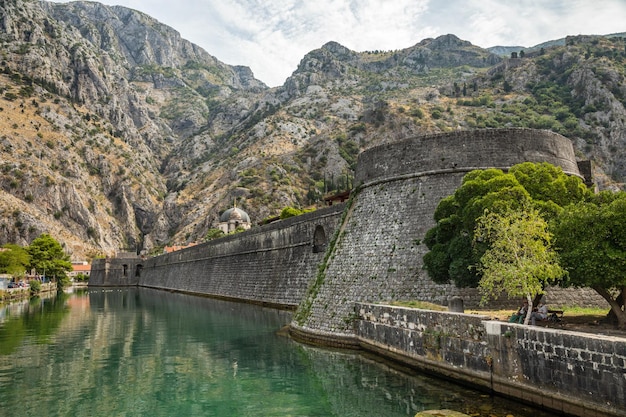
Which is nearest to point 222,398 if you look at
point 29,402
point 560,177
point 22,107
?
point 29,402

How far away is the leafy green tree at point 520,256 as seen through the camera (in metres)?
12.0

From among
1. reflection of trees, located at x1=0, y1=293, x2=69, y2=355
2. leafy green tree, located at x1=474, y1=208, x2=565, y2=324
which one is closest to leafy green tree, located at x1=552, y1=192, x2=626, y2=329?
leafy green tree, located at x1=474, y1=208, x2=565, y2=324

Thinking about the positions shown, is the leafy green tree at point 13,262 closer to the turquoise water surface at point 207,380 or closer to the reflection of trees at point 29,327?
the reflection of trees at point 29,327

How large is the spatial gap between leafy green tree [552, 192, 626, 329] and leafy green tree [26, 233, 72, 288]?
76.6 meters

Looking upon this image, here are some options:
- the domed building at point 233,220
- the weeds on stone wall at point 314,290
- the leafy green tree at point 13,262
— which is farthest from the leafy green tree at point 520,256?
the domed building at point 233,220

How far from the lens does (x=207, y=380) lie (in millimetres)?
14586

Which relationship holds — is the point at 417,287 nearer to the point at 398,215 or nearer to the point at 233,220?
the point at 398,215

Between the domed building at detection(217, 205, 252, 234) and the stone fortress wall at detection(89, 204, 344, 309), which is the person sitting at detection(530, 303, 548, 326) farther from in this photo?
the domed building at detection(217, 205, 252, 234)

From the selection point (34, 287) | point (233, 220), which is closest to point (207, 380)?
point (34, 287)

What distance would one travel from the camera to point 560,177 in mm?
16750

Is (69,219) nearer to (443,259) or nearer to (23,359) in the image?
(23,359)

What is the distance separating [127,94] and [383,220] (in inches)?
6388

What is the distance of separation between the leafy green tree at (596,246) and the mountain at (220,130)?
2867 inches

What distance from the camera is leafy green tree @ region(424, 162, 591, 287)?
14773 millimetres
